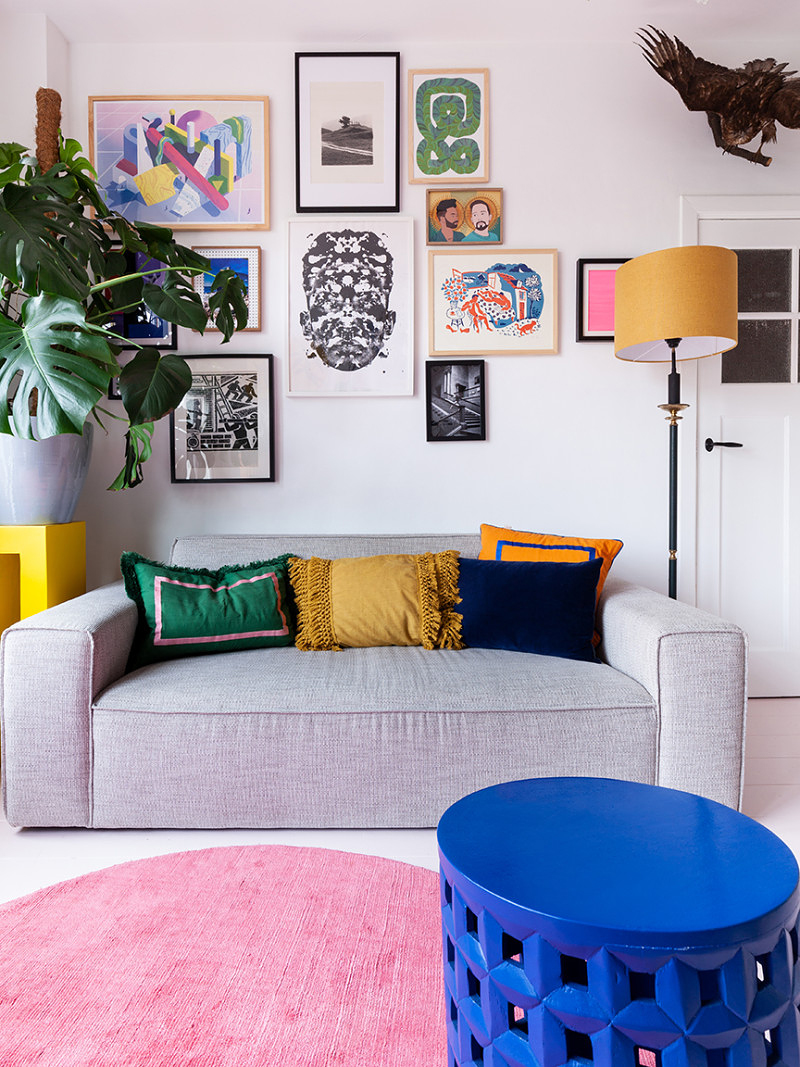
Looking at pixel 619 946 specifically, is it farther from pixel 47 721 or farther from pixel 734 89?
pixel 734 89

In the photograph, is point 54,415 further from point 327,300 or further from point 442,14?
point 442,14

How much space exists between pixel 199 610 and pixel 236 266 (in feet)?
4.86

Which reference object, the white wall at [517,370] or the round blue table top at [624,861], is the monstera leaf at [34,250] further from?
the round blue table top at [624,861]

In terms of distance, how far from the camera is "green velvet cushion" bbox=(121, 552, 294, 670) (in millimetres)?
2021

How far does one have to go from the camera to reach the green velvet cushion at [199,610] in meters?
2.02

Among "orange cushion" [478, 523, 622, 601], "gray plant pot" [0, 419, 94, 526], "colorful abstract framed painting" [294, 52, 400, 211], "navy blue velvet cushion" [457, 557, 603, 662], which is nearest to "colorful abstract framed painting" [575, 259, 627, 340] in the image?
"colorful abstract framed painting" [294, 52, 400, 211]

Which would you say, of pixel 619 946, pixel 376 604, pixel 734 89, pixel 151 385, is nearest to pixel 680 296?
pixel 734 89

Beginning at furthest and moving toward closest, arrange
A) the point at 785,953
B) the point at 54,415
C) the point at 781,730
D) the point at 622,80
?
the point at 622,80 < the point at 781,730 < the point at 54,415 < the point at 785,953

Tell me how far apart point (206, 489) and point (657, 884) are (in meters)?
2.44

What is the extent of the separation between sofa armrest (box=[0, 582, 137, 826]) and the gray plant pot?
25.1 inches

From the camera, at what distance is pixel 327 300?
2.78 metres

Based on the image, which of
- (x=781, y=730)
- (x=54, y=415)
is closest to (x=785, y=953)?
(x=54, y=415)

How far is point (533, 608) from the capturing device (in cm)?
205

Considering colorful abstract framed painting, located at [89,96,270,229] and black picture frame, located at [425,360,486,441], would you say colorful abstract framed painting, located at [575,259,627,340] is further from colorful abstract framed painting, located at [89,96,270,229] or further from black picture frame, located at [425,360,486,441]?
colorful abstract framed painting, located at [89,96,270,229]
